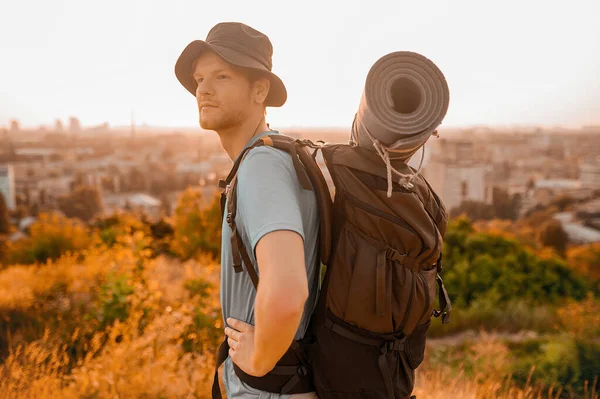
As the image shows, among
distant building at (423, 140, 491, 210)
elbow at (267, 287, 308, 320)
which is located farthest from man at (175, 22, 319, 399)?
distant building at (423, 140, 491, 210)

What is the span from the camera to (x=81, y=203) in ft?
77.9

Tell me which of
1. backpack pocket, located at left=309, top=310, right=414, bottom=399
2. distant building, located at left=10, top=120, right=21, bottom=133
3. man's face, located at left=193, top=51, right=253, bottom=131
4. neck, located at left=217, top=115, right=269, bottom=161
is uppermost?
distant building, located at left=10, top=120, right=21, bottom=133

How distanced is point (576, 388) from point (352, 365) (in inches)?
208

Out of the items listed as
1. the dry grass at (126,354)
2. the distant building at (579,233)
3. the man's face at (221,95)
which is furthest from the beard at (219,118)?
the distant building at (579,233)

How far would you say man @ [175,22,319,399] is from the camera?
0.87 meters

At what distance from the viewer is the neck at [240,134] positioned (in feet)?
4.00

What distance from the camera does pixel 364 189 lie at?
998 mm

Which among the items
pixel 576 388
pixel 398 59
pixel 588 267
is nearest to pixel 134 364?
pixel 398 59

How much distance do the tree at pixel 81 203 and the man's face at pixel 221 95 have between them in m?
23.9

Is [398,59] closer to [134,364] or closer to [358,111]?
[358,111]

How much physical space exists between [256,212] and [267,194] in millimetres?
42

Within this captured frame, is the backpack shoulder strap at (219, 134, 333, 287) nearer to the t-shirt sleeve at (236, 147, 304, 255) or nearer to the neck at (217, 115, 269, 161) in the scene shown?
the t-shirt sleeve at (236, 147, 304, 255)

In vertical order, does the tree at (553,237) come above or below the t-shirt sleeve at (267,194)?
below

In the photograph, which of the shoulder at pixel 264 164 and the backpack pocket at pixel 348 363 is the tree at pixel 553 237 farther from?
the shoulder at pixel 264 164
